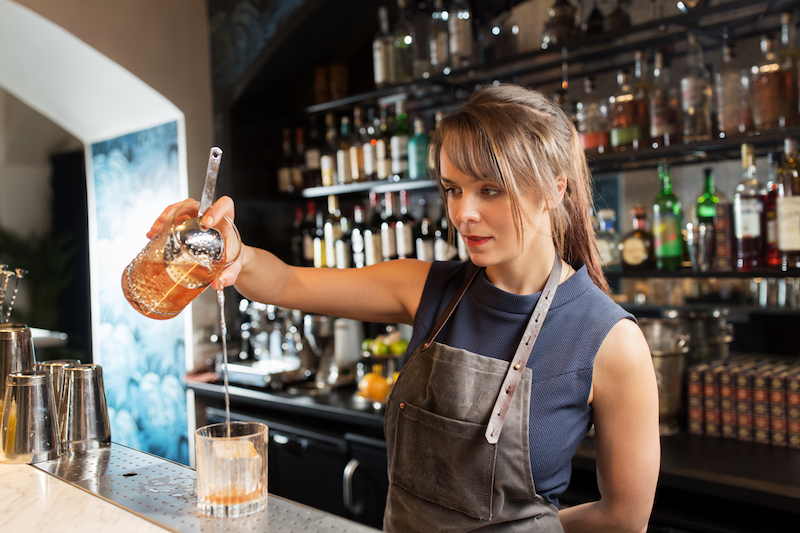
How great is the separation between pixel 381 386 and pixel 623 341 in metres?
1.57

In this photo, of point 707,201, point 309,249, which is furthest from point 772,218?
point 309,249

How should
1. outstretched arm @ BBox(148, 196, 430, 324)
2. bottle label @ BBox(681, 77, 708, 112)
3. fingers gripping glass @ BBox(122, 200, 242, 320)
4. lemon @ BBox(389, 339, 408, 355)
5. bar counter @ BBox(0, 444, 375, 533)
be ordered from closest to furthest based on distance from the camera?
bar counter @ BBox(0, 444, 375, 533) → fingers gripping glass @ BBox(122, 200, 242, 320) → outstretched arm @ BBox(148, 196, 430, 324) → bottle label @ BBox(681, 77, 708, 112) → lemon @ BBox(389, 339, 408, 355)

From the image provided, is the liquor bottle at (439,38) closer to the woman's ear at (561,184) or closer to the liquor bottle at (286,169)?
the liquor bottle at (286,169)

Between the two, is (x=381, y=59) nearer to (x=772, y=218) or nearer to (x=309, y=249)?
(x=309, y=249)

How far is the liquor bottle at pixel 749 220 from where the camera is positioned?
6.73 feet

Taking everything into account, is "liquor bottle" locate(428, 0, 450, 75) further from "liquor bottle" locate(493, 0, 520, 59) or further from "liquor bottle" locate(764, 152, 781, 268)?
"liquor bottle" locate(764, 152, 781, 268)

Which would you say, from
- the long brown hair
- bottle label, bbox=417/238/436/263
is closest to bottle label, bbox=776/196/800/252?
the long brown hair

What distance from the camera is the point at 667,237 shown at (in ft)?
7.39

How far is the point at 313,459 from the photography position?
269 centimetres

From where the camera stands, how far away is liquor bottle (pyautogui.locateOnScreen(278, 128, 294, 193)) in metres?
3.54

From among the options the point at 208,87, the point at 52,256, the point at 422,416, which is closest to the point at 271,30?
the point at 208,87

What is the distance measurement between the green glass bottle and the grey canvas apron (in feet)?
3.97

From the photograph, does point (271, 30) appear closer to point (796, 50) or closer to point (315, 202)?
point (315, 202)

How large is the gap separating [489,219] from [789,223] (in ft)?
4.14
